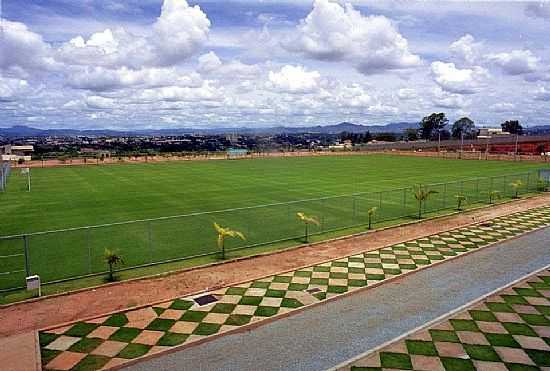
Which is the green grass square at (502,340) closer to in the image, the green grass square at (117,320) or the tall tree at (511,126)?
the green grass square at (117,320)

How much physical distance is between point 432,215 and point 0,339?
2202 centimetres

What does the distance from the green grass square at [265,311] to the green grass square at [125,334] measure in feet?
10.6

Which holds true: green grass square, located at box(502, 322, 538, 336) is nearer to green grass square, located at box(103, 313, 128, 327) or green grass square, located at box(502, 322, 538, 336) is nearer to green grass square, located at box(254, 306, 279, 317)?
green grass square, located at box(254, 306, 279, 317)

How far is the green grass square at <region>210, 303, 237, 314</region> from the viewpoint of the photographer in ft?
40.1

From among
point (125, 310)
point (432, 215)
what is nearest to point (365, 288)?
point (125, 310)

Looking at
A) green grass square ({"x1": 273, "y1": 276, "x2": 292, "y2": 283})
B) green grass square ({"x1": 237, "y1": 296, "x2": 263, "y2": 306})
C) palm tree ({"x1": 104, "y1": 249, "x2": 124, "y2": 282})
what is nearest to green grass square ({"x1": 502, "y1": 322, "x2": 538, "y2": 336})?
green grass square ({"x1": 273, "y1": 276, "x2": 292, "y2": 283})

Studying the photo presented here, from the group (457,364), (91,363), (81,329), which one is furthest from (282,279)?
(91,363)

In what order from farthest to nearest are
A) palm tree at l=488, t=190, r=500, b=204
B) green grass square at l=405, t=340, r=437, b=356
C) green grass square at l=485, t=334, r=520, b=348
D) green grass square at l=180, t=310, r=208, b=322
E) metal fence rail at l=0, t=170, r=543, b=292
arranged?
palm tree at l=488, t=190, r=500, b=204 < metal fence rail at l=0, t=170, r=543, b=292 < green grass square at l=180, t=310, r=208, b=322 < green grass square at l=485, t=334, r=520, b=348 < green grass square at l=405, t=340, r=437, b=356

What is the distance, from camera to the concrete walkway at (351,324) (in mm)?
9656

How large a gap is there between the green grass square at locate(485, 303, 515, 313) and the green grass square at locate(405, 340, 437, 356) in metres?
3.08

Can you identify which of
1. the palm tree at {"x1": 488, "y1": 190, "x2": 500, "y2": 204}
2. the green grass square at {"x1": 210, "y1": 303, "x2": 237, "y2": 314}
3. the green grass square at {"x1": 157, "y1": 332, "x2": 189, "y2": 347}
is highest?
the palm tree at {"x1": 488, "y1": 190, "x2": 500, "y2": 204}

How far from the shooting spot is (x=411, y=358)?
9.60m

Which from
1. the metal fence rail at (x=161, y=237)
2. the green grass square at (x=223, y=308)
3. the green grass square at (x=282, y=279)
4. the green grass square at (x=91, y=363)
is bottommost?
the green grass square at (x=91, y=363)

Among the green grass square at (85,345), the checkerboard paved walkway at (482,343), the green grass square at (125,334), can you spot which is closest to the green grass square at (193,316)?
the green grass square at (125,334)
